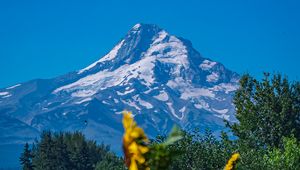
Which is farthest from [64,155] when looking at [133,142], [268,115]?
[133,142]

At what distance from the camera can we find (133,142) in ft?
12.8

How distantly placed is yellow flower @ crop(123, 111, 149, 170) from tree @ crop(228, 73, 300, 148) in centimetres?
5513

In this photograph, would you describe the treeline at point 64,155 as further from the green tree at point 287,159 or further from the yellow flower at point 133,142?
the yellow flower at point 133,142

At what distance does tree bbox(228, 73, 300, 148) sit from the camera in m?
61.3

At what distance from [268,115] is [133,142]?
59.8m

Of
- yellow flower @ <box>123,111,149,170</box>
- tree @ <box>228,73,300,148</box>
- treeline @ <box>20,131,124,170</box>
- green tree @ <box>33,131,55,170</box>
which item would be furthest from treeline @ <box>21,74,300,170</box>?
green tree @ <box>33,131,55,170</box>

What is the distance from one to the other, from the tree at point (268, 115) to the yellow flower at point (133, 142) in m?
55.1

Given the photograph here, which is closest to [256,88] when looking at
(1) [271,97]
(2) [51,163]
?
(1) [271,97]

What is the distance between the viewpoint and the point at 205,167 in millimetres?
50125

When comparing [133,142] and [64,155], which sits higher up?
[64,155]

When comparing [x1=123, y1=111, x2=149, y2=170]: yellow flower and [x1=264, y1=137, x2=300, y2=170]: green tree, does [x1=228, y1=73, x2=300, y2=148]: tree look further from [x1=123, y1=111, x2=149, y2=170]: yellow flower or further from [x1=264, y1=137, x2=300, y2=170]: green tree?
[x1=123, y1=111, x2=149, y2=170]: yellow flower

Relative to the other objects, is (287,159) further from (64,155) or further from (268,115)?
(64,155)

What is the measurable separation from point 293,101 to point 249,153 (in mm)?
19607

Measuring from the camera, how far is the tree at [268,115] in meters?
61.3
